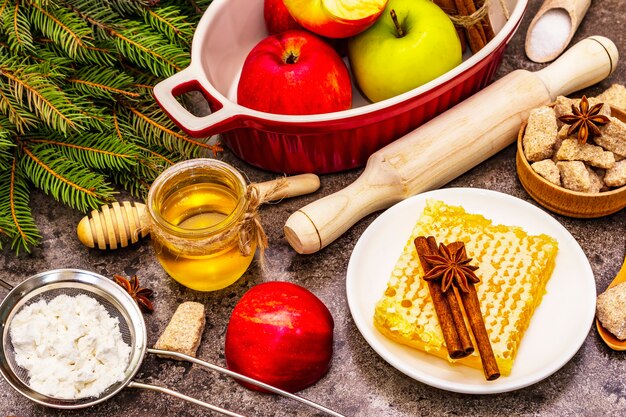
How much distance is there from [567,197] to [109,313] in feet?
2.52

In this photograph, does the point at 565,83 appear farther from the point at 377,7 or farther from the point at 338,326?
the point at 338,326

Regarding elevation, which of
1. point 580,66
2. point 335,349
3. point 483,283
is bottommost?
point 335,349

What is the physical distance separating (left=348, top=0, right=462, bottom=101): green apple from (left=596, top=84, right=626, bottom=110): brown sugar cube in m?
0.29

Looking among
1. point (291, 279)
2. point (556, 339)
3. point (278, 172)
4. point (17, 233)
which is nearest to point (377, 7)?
point (278, 172)

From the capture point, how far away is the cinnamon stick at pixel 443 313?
43.1 inches

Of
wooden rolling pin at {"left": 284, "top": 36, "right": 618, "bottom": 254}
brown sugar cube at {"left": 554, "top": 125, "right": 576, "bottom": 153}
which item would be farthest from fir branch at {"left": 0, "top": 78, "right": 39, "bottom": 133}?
brown sugar cube at {"left": 554, "top": 125, "right": 576, "bottom": 153}

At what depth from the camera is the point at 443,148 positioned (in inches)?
52.4

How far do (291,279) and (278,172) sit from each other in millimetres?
224

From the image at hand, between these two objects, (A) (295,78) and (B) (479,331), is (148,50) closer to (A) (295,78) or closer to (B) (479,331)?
(A) (295,78)

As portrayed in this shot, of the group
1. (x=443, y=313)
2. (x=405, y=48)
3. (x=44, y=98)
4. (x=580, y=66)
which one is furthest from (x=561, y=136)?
(x=44, y=98)

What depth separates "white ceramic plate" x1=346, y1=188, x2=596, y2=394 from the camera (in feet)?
3.65

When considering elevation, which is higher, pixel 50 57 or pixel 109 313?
pixel 50 57

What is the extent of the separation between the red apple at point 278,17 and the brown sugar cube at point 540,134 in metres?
0.46

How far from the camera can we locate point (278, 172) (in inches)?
56.0
